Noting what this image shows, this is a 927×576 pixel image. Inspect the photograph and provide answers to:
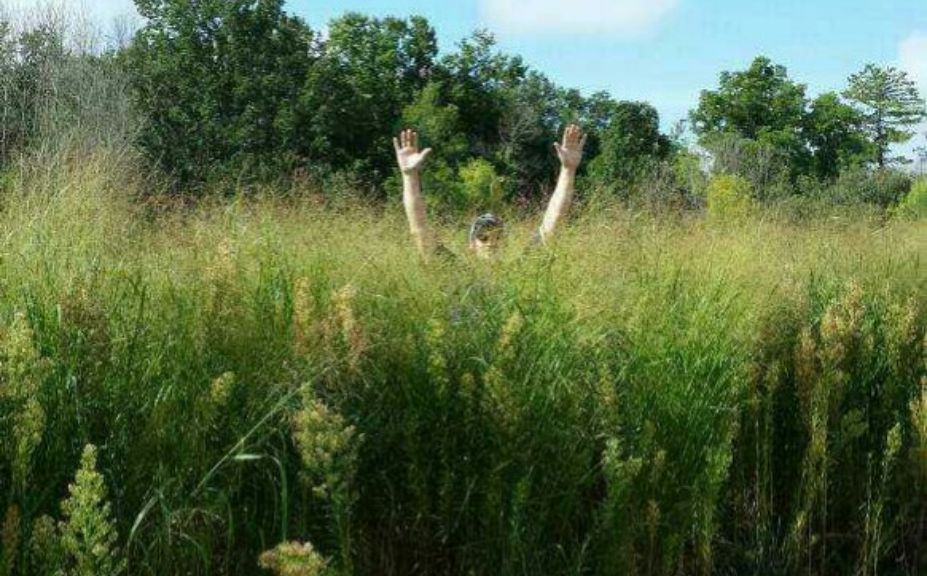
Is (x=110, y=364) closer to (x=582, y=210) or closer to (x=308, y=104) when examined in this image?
(x=582, y=210)

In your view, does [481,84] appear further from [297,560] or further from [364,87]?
[297,560]

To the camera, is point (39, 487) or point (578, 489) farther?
point (578, 489)

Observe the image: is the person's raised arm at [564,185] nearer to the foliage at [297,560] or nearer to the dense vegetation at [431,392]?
the dense vegetation at [431,392]

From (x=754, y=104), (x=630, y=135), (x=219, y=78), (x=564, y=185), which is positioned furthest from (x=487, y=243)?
(x=754, y=104)

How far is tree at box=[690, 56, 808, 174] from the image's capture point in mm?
58031

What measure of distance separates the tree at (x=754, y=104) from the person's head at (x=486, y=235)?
178 feet

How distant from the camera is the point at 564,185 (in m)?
5.38

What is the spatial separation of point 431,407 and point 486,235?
176 cm

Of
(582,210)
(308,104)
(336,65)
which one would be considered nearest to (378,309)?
(582,210)

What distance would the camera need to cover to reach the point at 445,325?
301 centimetres

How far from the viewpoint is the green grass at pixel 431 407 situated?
2.43 metres

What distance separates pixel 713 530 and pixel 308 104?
29.7m

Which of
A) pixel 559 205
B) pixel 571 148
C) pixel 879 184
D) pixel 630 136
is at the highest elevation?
pixel 630 136

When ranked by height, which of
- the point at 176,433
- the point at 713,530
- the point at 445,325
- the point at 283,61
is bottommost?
the point at 713,530
